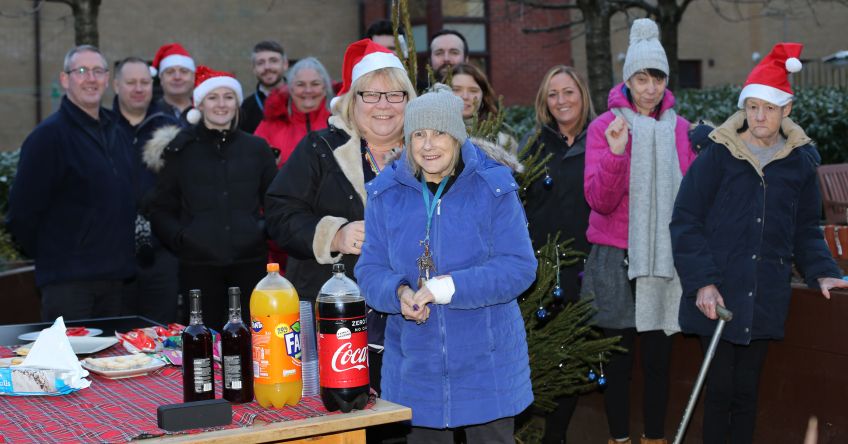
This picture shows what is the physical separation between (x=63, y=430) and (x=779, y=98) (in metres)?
3.64

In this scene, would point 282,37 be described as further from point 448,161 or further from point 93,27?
point 448,161

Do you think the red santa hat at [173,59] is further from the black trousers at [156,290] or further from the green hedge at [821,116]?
the green hedge at [821,116]

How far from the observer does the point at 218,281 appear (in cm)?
612

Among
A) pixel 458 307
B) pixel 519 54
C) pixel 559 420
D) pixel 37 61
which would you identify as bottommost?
pixel 559 420

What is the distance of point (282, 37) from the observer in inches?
831

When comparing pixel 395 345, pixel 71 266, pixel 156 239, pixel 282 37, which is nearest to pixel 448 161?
Answer: pixel 395 345

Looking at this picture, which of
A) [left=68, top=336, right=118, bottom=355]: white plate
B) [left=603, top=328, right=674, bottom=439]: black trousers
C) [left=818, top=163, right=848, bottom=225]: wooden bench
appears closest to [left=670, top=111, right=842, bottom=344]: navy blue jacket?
[left=603, top=328, right=674, bottom=439]: black trousers

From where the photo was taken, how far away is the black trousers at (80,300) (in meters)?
5.87

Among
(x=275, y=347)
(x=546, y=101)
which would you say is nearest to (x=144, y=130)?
(x=546, y=101)

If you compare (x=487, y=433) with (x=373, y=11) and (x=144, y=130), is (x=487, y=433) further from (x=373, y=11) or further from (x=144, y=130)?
(x=373, y=11)

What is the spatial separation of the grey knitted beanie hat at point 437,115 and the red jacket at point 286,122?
10.5 ft

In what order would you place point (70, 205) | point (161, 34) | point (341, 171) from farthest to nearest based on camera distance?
1. point (161, 34)
2. point (70, 205)
3. point (341, 171)

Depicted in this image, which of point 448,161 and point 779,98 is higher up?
point 779,98

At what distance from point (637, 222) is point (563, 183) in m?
0.54
